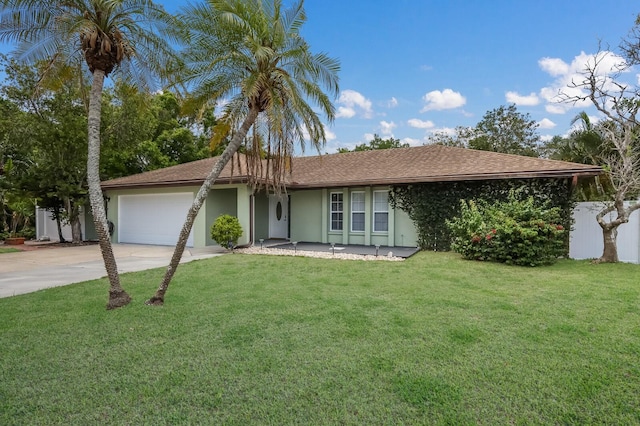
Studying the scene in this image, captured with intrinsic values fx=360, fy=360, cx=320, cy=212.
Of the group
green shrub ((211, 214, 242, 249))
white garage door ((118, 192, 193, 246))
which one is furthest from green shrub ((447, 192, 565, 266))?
white garage door ((118, 192, 193, 246))

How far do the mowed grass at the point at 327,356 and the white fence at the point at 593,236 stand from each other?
4915 mm

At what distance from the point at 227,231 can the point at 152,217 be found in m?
5.49

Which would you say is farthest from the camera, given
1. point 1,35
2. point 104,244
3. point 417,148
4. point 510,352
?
point 417,148

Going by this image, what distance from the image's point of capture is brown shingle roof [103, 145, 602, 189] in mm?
11438

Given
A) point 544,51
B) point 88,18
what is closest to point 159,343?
point 88,18

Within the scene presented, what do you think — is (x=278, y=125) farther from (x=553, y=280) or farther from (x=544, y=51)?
(x=544, y=51)

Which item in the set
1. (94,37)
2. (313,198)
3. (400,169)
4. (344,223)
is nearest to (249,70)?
(94,37)

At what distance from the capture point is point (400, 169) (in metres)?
14.3

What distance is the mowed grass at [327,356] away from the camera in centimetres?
288

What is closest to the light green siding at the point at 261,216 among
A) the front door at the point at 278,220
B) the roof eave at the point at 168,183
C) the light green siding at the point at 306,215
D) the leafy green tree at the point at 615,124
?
the front door at the point at 278,220

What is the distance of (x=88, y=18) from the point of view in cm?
575

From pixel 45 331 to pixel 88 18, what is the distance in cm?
478

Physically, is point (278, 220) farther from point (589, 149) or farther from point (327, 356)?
point (327, 356)

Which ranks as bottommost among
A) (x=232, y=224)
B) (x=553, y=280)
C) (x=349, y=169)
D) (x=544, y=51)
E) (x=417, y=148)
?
(x=553, y=280)
